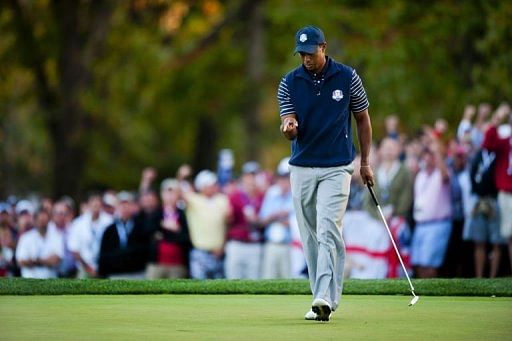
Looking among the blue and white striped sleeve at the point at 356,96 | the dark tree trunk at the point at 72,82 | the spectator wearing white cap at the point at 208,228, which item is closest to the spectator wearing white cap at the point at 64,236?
the spectator wearing white cap at the point at 208,228

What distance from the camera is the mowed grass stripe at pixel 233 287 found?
40.4ft

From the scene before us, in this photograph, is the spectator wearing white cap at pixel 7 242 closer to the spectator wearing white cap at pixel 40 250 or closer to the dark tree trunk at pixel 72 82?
the spectator wearing white cap at pixel 40 250

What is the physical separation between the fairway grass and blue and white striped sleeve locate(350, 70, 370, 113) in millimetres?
1654

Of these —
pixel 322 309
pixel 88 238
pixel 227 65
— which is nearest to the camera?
pixel 322 309

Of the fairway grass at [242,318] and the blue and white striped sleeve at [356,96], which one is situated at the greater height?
the blue and white striped sleeve at [356,96]

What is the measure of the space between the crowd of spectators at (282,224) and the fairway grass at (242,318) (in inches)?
240

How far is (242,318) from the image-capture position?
10086mm

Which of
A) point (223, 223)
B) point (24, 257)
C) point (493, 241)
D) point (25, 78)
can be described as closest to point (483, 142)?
point (493, 241)

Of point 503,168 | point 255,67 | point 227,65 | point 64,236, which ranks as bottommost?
point 64,236

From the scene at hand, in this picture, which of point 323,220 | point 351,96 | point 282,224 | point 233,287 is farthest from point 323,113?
point 282,224

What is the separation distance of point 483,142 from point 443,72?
16.1 meters

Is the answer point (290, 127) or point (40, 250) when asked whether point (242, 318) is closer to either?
point (290, 127)

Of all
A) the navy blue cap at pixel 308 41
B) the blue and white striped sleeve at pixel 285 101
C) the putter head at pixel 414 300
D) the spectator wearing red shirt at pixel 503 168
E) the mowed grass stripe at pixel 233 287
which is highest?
the navy blue cap at pixel 308 41

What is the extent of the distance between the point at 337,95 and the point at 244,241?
37.1 feet
